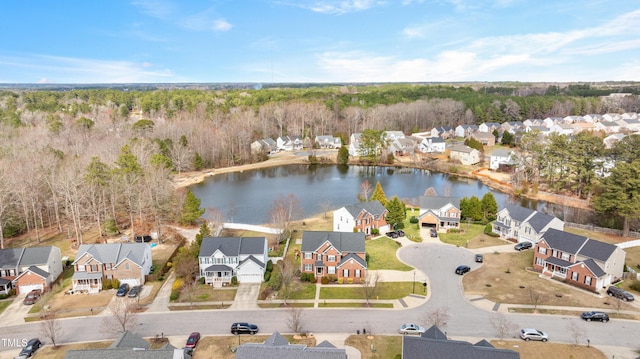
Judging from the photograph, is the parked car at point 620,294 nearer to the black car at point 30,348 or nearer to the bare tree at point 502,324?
the bare tree at point 502,324

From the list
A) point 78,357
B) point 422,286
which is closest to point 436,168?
point 422,286

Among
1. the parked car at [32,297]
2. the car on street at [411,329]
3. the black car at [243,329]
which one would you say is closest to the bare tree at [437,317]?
the car on street at [411,329]

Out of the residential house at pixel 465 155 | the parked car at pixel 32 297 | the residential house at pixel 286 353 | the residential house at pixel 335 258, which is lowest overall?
the parked car at pixel 32 297

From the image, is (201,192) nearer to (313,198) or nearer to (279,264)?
(313,198)

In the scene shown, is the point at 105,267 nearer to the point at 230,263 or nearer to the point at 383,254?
the point at 230,263

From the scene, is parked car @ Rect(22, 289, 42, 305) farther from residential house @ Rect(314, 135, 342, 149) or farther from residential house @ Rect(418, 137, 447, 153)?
residential house @ Rect(418, 137, 447, 153)

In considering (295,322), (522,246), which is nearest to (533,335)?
(295,322)
